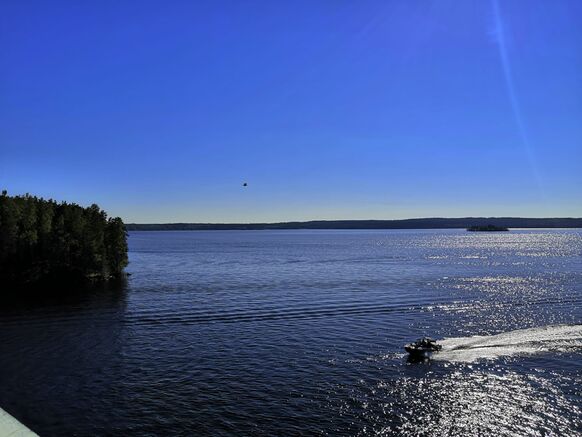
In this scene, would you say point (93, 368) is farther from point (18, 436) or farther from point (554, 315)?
point (554, 315)

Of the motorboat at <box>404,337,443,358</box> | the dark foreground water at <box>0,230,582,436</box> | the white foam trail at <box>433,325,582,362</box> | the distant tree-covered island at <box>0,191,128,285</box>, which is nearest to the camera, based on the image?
the dark foreground water at <box>0,230,582,436</box>

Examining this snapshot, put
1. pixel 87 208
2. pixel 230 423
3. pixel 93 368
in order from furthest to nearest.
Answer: pixel 87 208 < pixel 93 368 < pixel 230 423

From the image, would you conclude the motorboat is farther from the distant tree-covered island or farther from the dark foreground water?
the distant tree-covered island

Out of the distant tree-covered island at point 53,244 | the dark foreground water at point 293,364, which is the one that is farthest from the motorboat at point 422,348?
the distant tree-covered island at point 53,244

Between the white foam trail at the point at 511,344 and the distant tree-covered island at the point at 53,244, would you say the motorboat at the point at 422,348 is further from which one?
the distant tree-covered island at the point at 53,244

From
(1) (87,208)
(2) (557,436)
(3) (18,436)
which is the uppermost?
(1) (87,208)

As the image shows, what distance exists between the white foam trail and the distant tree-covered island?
76.2 metres

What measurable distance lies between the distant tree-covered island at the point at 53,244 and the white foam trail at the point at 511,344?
7623cm

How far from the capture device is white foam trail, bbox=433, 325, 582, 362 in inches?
1629

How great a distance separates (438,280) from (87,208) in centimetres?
7946

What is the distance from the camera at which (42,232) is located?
306 feet

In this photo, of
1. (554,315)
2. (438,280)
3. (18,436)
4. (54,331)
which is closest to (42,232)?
(54,331)

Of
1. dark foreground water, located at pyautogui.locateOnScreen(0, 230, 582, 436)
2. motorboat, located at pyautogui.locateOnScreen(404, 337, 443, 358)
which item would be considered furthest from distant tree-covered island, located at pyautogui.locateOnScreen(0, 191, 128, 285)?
motorboat, located at pyautogui.locateOnScreen(404, 337, 443, 358)

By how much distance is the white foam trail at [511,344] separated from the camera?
41369 mm
